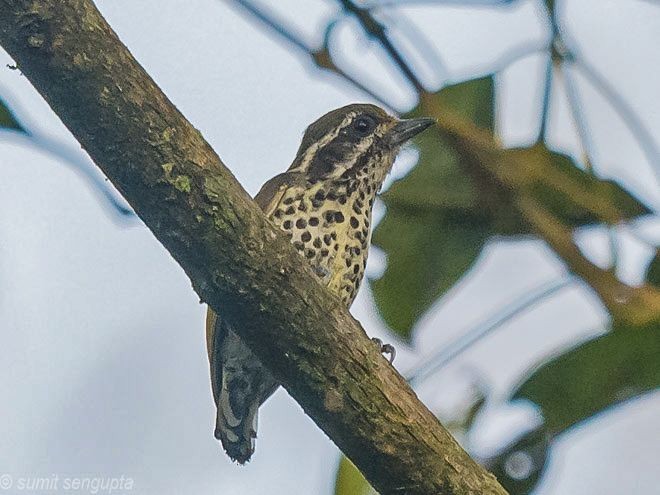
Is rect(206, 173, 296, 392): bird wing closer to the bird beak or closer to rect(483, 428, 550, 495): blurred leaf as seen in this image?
the bird beak

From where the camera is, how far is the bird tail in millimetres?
3766

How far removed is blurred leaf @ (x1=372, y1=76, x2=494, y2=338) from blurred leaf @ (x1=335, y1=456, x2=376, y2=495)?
1.82 ft

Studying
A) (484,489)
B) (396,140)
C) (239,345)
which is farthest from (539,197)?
(484,489)

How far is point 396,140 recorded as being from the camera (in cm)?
425

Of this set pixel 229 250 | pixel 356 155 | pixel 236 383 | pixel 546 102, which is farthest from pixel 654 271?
pixel 229 250

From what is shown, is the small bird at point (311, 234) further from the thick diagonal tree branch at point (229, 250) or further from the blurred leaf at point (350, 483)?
the thick diagonal tree branch at point (229, 250)

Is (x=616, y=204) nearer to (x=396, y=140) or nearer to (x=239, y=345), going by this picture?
(x=396, y=140)

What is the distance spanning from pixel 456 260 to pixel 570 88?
0.64 m

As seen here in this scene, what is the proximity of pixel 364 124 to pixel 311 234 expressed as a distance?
64 cm

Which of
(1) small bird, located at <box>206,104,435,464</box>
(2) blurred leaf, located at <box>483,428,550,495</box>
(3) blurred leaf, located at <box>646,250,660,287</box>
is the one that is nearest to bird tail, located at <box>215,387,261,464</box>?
(1) small bird, located at <box>206,104,435,464</box>

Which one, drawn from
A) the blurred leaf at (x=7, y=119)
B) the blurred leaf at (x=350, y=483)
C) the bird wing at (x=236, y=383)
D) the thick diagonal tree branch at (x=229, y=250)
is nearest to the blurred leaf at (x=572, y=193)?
the bird wing at (x=236, y=383)

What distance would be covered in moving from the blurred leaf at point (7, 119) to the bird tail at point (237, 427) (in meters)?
0.96

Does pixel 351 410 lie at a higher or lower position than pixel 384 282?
higher

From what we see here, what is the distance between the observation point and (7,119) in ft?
11.9
